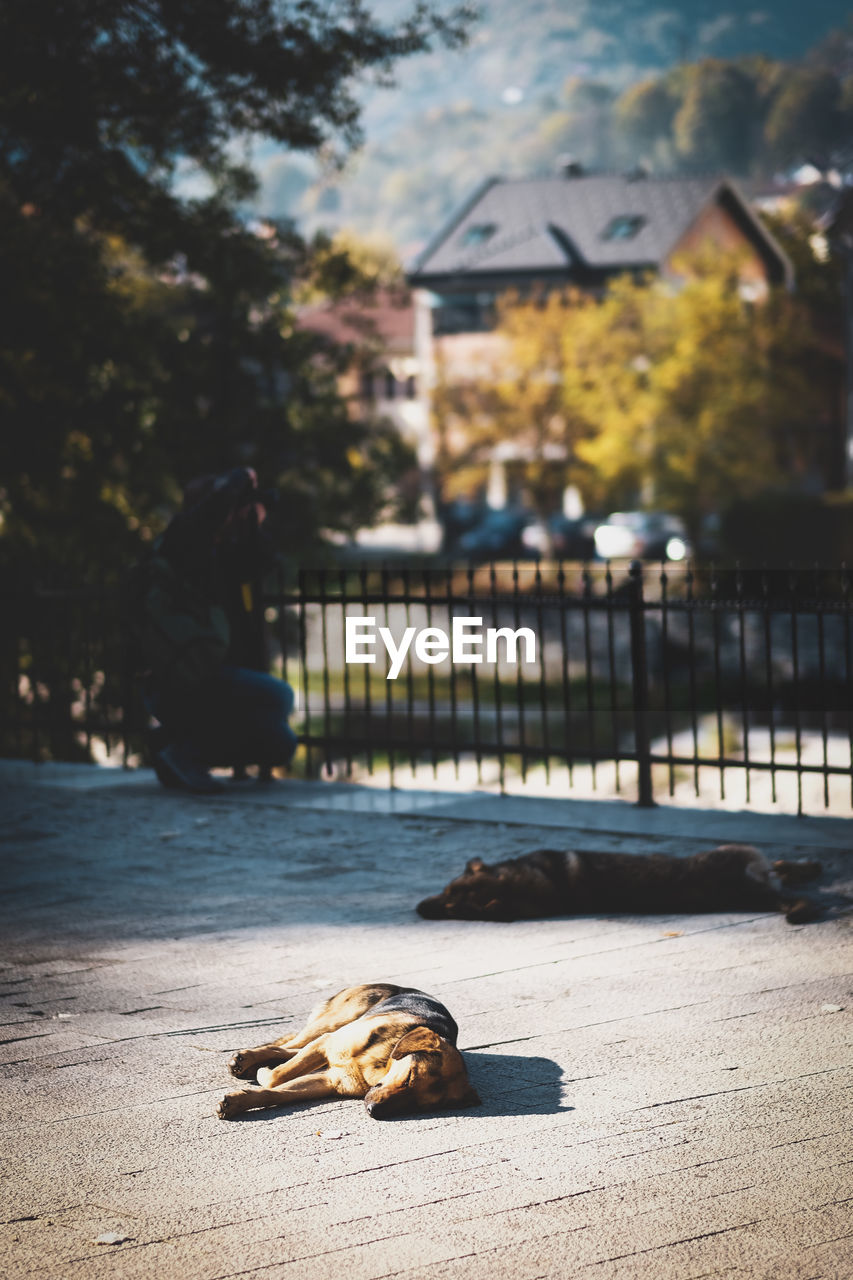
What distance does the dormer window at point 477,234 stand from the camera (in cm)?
6825

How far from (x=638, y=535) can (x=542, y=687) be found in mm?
35513

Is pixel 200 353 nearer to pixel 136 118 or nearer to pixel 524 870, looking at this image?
pixel 136 118

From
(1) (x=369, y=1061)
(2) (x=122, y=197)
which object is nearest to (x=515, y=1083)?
(1) (x=369, y=1061)

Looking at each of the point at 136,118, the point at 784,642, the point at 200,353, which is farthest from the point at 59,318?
the point at 784,642

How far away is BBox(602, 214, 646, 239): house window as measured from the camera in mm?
64438

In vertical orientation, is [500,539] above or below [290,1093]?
above

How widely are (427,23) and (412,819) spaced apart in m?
11.7

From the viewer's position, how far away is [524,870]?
7.23 m

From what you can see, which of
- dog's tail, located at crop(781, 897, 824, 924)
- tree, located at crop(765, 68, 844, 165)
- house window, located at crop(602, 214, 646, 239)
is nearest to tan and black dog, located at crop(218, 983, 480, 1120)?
dog's tail, located at crop(781, 897, 824, 924)

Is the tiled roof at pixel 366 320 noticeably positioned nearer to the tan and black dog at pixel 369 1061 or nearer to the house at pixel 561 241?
the house at pixel 561 241

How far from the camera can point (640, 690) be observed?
9.75 metres

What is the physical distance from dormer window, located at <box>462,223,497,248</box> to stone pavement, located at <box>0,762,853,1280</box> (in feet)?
204

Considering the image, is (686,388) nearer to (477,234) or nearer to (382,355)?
(382,355)

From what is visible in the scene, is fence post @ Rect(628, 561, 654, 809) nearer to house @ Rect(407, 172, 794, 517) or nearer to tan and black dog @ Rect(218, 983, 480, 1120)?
tan and black dog @ Rect(218, 983, 480, 1120)
